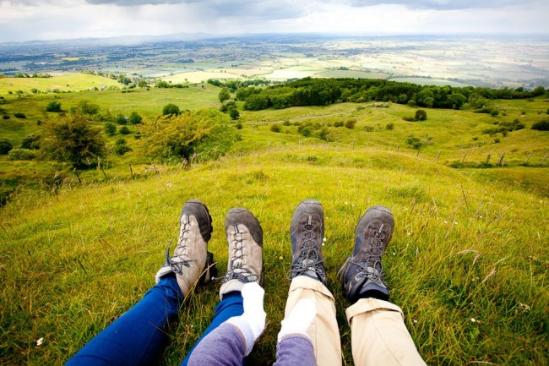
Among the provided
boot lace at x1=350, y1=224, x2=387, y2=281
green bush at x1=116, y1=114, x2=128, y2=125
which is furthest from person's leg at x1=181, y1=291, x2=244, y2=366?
green bush at x1=116, y1=114, x2=128, y2=125

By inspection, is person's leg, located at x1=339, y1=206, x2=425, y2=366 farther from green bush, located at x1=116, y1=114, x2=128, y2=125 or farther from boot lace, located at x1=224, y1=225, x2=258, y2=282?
green bush, located at x1=116, y1=114, x2=128, y2=125

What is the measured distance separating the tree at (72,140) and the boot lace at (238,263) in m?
53.5

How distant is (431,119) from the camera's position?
77.5 metres

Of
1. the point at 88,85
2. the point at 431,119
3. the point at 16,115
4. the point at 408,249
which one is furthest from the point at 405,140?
the point at 88,85

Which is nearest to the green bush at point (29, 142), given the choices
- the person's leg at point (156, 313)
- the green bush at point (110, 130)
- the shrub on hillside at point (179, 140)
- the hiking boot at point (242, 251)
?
the green bush at point (110, 130)

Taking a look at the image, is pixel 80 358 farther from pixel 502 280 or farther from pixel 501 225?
pixel 501 225

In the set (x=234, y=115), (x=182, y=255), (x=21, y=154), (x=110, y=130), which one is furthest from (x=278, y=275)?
(x=234, y=115)

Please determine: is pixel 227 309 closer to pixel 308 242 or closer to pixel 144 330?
pixel 144 330

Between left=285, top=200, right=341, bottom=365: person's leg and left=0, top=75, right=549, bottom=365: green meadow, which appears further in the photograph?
left=0, top=75, right=549, bottom=365: green meadow

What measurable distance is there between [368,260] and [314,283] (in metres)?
0.77

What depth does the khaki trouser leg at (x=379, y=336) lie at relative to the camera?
1934mm

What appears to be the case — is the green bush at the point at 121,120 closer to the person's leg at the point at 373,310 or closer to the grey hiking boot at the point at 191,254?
the grey hiking boot at the point at 191,254

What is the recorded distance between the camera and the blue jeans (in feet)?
6.45

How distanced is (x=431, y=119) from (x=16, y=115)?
129m
